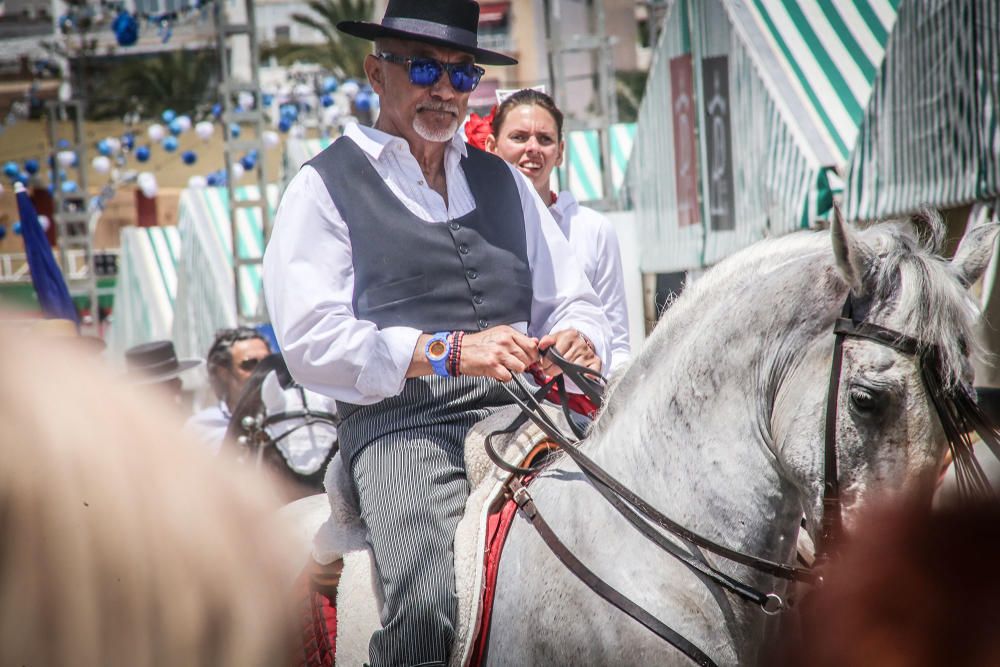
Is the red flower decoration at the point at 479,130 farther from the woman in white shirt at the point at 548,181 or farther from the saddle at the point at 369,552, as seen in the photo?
the saddle at the point at 369,552

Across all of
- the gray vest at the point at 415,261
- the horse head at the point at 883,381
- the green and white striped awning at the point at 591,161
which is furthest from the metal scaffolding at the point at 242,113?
the horse head at the point at 883,381

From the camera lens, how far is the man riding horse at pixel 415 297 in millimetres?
2389

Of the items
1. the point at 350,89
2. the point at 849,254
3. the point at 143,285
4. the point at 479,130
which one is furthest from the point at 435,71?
the point at 350,89

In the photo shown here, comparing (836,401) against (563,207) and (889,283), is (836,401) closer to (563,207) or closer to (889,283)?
(889,283)

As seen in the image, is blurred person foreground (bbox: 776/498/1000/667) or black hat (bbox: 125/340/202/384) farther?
black hat (bbox: 125/340/202/384)

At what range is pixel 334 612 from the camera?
2674 millimetres

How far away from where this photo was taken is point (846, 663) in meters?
2.39

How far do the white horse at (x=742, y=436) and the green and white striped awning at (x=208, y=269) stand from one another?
13.1 metres

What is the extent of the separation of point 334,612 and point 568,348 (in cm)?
94

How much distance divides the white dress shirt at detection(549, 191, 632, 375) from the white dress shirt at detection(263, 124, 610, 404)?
3.86 feet

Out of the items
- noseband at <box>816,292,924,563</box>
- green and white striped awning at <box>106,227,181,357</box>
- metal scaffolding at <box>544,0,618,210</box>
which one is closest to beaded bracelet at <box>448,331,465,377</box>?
noseband at <box>816,292,924,563</box>

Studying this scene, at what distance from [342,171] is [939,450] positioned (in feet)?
5.07

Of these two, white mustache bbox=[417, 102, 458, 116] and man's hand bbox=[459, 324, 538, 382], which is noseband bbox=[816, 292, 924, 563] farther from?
white mustache bbox=[417, 102, 458, 116]

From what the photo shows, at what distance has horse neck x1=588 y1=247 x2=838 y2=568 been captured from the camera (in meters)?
2.13
